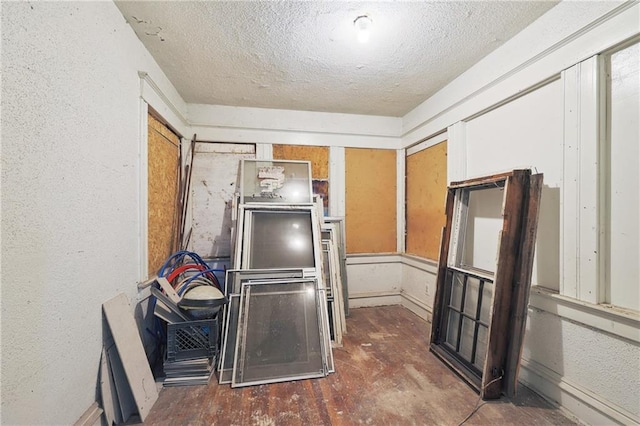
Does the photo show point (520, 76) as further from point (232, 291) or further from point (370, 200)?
point (232, 291)

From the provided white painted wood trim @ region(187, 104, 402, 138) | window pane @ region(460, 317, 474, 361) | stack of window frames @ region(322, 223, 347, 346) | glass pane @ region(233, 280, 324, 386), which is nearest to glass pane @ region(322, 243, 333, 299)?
stack of window frames @ region(322, 223, 347, 346)

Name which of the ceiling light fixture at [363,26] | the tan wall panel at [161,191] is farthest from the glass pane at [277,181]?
the ceiling light fixture at [363,26]

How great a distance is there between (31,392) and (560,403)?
272 centimetres

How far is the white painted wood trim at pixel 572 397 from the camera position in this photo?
4.56 ft

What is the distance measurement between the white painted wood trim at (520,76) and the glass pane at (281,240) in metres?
1.74

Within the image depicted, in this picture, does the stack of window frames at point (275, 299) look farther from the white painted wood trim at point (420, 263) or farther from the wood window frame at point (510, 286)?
the white painted wood trim at point (420, 263)

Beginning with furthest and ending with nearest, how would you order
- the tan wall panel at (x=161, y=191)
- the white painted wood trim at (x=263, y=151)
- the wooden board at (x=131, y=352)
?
the white painted wood trim at (x=263, y=151)
the tan wall panel at (x=161, y=191)
the wooden board at (x=131, y=352)

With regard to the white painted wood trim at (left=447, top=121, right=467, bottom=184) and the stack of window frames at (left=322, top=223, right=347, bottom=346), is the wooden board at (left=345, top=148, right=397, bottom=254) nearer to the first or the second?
the stack of window frames at (left=322, top=223, right=347, bottom=346)

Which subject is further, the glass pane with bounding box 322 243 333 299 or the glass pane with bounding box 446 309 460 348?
the glass pane with bounding box 322 243 333 299

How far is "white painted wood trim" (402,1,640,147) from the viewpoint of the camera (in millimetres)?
1379

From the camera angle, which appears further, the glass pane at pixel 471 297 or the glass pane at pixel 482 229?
the glass pane at pixel 482 229

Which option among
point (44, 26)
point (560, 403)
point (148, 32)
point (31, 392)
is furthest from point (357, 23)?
point (560, 403)

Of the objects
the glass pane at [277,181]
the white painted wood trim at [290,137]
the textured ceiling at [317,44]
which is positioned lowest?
the glass pane at [277,181]

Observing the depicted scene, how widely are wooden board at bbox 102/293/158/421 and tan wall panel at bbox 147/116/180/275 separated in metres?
0.61
